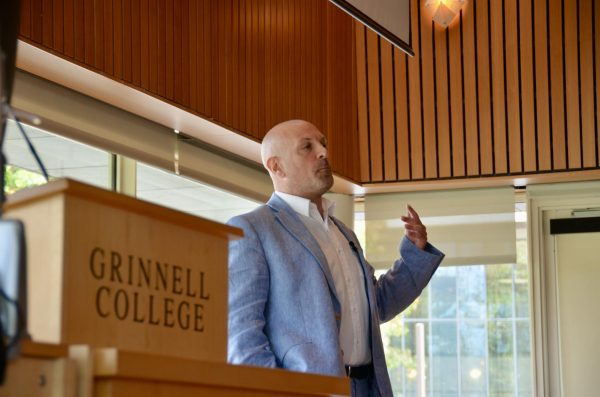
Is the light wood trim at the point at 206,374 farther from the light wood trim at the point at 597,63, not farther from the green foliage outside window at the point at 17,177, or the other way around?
the light wood trim at the point at 597,63

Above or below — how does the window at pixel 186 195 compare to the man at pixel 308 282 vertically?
above

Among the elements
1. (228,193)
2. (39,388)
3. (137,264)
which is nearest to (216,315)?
(137,264)

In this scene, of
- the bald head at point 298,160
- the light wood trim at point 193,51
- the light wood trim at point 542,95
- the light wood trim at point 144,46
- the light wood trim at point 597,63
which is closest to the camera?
the bald head at point 298,160

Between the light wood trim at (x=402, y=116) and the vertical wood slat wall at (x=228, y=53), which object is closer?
the vertical wood slat wall at (x=228, y=53)

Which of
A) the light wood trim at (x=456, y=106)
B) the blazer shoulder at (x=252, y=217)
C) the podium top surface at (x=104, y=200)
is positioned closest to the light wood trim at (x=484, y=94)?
the light wood trim at (x=456, y=106)

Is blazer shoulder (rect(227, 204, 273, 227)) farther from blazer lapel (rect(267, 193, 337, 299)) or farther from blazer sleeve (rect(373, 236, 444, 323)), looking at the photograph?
blazer sleeve (rect(373, 236, 444, 323))

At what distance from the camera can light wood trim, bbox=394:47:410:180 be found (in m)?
6.36

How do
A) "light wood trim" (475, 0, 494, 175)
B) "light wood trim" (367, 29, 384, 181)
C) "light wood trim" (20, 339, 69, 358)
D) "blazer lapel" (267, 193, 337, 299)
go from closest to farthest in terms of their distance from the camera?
1. "light wood trim" (20, 339, 69, 358)
2. "blazer lapel" (267, 193, 337, 299)
3. "light wood trim" (475, 0, 494, 175)
4. "light wood trim" (367, 29, 384, 181)

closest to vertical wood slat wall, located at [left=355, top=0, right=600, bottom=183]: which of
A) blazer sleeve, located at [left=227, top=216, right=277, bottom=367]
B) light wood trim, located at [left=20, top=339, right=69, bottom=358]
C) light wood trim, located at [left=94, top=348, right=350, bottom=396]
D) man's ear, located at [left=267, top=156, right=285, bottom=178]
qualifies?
man's ear, located at [left=267, top=156, right=285, bottom=178]

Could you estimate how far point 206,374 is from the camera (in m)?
1.48

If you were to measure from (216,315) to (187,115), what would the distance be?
301 cm

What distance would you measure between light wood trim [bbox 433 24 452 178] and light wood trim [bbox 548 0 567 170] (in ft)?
2.02

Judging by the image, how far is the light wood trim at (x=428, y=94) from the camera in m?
6.30

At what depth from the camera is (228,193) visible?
18.4ft
